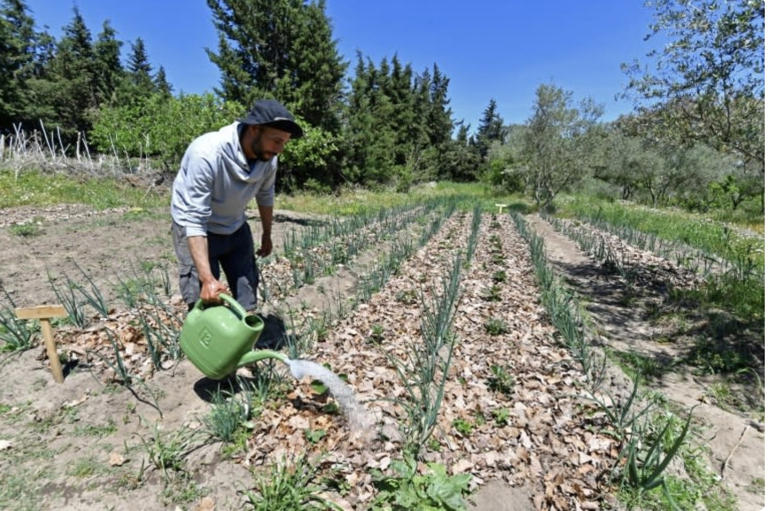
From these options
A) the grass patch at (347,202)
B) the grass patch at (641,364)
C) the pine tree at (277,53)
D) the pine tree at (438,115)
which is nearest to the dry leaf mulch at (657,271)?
the grass patch at (641,364)

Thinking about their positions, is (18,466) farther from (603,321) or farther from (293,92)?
(293,92)

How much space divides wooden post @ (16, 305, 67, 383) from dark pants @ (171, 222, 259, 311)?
66 centimetres

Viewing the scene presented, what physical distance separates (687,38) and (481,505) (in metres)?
5.02

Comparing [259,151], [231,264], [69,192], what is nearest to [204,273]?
[231,264]

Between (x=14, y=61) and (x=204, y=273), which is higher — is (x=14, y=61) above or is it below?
above

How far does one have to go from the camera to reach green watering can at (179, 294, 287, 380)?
195 centimetres

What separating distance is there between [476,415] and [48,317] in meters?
2.73

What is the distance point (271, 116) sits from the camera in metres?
1.98

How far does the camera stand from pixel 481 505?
1833mm

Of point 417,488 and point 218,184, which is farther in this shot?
point 218,184

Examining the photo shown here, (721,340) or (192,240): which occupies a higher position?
(192,240)

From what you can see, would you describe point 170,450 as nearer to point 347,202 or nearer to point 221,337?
point 221,337

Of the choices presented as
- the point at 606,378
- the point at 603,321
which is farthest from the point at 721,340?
the point at 606,378

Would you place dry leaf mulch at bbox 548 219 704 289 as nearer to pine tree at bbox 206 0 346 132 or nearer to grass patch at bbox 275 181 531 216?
grass patch at bbox 275 181 531 216
